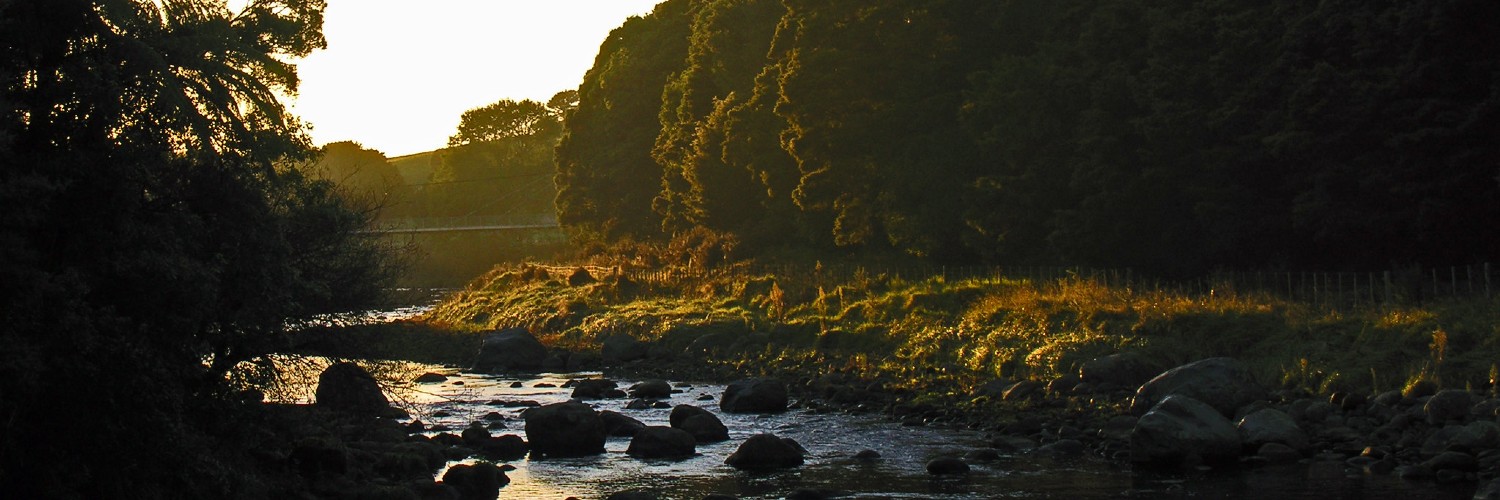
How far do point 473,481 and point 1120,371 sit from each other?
51.3 ft

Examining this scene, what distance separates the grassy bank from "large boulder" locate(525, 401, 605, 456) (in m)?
9.95

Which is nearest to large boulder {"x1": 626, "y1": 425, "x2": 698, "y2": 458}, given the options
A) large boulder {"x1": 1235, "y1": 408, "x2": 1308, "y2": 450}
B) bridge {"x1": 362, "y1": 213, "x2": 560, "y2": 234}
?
large boulder {"x1": 1235, "y1": 408, "x2": 1308, "y2": 450}

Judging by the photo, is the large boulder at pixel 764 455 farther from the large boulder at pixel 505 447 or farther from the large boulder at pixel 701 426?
the large boulder at pixel 505 447

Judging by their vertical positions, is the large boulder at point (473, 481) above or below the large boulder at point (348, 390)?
below

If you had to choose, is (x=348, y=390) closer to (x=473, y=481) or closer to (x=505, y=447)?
(x=473, y=481)

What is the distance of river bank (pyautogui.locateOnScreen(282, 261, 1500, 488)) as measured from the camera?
27344mm

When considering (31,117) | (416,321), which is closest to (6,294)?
(31,117)

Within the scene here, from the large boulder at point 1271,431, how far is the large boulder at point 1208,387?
2147 millimetres

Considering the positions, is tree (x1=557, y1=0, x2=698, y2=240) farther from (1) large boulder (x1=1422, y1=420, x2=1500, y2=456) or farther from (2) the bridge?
(1) large boulder (x1=1422, y1=420, x2=1500, y2=456)

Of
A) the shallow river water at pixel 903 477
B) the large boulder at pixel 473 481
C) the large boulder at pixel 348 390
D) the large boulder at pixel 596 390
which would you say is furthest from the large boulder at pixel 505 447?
the large boulder at pixel 596 390

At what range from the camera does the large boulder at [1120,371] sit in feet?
109

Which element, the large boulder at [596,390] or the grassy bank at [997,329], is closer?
the grassy bank at [997,329]

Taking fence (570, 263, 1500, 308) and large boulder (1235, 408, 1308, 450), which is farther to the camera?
fence (570, 263, 1500, 308)

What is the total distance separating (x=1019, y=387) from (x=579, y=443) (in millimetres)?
10164
